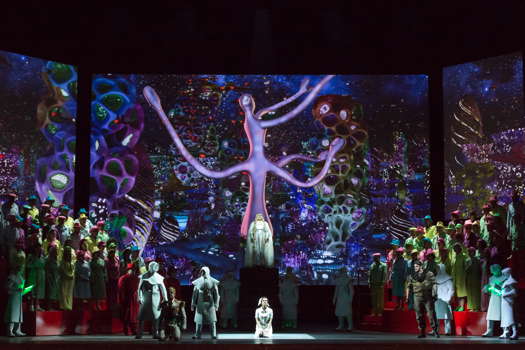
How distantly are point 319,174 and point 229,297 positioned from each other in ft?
13.5

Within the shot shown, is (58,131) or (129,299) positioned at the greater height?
(58,131)

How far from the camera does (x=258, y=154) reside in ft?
71.6

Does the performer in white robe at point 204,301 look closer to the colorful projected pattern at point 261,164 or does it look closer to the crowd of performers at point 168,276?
the crowd of performers at point 168,276

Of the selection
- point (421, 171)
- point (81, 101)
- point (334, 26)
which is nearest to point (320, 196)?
point (421, 171)

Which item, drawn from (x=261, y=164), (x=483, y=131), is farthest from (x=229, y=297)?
(x=483, y=131)

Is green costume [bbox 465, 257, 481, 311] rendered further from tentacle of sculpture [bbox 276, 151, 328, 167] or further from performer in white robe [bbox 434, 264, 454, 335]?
tentacle of sculpture [bbox 276, 151, 328, 167]

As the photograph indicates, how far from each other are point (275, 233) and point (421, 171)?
13.0 feet

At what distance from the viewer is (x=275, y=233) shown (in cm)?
2161

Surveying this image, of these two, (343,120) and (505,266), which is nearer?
(505,266)

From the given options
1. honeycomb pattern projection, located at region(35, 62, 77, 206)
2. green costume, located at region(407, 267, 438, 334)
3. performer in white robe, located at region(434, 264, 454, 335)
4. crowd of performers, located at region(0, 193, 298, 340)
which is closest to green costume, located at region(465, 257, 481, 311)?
performer in white robe, located at region(434, 264, 454, 335)

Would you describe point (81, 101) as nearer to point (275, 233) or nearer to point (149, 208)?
point (149, 208)

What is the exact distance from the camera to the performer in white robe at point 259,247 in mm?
19375

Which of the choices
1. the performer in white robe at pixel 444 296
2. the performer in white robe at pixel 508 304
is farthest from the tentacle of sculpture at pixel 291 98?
the performer in white robe at pixel 508 304

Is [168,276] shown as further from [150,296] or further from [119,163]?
[119,163]
